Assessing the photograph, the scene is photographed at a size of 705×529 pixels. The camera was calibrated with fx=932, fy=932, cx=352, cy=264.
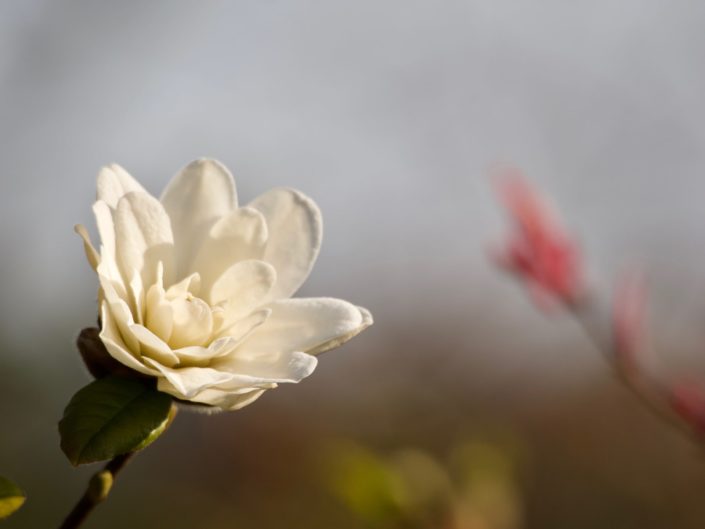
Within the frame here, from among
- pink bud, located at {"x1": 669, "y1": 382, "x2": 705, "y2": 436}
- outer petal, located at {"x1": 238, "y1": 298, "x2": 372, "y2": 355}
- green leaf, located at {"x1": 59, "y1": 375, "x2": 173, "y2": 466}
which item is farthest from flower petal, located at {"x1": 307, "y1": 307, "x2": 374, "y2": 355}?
pink bud, located at {"x1": 669, "y1": 382, "x2": 705, "y2": 436}

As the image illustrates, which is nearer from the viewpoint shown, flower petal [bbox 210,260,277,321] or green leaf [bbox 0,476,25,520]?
green leaf [bbox 0,476,25,520]

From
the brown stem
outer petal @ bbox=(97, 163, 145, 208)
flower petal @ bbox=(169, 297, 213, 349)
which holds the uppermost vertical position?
outer petal @ bbox=(97, 163, 145, 208)

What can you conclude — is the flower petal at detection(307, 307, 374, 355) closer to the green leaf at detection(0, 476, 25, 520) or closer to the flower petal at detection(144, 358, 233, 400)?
the flower petal at detection(144, 358, 233, 400)

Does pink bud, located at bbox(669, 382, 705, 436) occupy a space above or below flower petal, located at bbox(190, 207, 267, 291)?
below

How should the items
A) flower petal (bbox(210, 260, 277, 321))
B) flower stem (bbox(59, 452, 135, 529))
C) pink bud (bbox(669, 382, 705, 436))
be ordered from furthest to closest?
pink bud (bbox(669, 382, 705, 436)) < flower petal (bbox(210, 260, 277, 321)) < flower stem (bbox(59, 452, 135, 529))

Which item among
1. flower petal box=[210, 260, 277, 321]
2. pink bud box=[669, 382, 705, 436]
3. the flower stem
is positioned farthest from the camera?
pink bud box=[669, 382, 705, 436]

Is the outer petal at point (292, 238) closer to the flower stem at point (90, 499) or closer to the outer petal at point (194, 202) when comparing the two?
the outer petal at point (194, 202)
